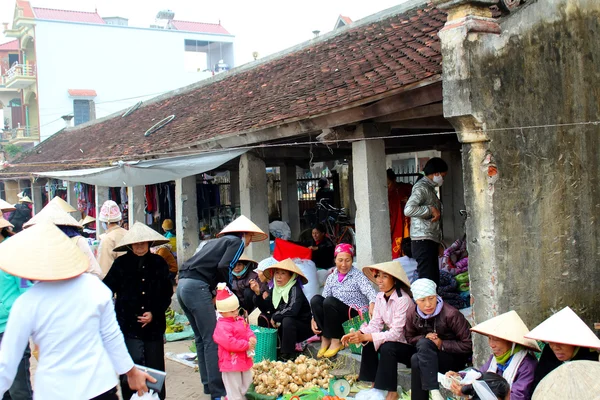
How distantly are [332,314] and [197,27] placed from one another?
32.2m

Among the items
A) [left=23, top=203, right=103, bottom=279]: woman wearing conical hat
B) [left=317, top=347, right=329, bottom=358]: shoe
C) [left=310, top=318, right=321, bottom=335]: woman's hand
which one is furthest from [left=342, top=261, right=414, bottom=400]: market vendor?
[left=23, top=203, right=103, bottom=279]: woman wearing conical hat

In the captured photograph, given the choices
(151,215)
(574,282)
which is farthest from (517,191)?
(151,215)

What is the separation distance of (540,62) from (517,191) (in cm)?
120

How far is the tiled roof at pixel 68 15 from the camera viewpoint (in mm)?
31884

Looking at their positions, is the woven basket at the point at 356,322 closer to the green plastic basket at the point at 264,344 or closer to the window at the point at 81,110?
the green plastic basket at the point at 264,344

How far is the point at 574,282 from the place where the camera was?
19.2ft

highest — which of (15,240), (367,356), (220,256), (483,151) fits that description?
(483,151)

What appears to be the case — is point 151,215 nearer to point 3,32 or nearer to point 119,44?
point 119,44

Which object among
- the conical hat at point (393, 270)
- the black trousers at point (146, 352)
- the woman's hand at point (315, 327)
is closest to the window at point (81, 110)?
the woman's hand at point (315, 327)

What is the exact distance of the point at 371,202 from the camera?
286 inches

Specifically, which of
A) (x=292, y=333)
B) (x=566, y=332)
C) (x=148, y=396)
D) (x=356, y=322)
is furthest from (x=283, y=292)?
(x=566, y=332)

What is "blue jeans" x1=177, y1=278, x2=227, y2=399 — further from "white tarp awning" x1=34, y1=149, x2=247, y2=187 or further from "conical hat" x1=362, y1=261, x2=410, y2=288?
"white tarp awning" x1=34, y1=149, x2=247, y2=187

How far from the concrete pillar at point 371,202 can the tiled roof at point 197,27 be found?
30144mm

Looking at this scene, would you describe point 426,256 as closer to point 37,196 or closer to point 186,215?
point 186,215
